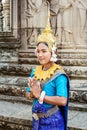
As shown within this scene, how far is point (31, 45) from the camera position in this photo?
578 centimetres

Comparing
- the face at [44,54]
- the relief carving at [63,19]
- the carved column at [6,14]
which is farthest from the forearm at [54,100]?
the carved column at [6,14]

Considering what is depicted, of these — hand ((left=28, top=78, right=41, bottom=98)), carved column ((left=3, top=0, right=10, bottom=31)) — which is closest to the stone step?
hand ((left=28, top=78, right=41, bottom=98))

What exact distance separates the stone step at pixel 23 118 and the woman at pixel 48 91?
96cm

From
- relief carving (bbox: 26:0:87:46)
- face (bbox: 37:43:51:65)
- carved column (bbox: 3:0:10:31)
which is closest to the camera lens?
face (bbox: 37:43:51:65)

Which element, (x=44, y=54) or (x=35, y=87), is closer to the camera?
(x=35, y=87)

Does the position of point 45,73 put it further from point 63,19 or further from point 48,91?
point 63,19

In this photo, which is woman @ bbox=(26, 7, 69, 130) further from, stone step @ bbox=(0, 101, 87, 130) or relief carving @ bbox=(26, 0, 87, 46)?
relief carving @ bbox=(26, 0, 87, 46)

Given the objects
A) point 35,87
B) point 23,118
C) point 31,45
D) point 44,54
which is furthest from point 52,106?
point 31,45

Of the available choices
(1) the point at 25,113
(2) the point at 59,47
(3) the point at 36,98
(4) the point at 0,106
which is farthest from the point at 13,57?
(3) the point at 36,98

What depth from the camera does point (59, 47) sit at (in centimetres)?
552

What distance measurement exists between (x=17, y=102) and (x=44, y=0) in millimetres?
1964

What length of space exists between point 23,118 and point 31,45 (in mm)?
2047

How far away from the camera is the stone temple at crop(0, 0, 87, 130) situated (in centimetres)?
487

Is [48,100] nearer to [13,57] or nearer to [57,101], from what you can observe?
[57,101]
